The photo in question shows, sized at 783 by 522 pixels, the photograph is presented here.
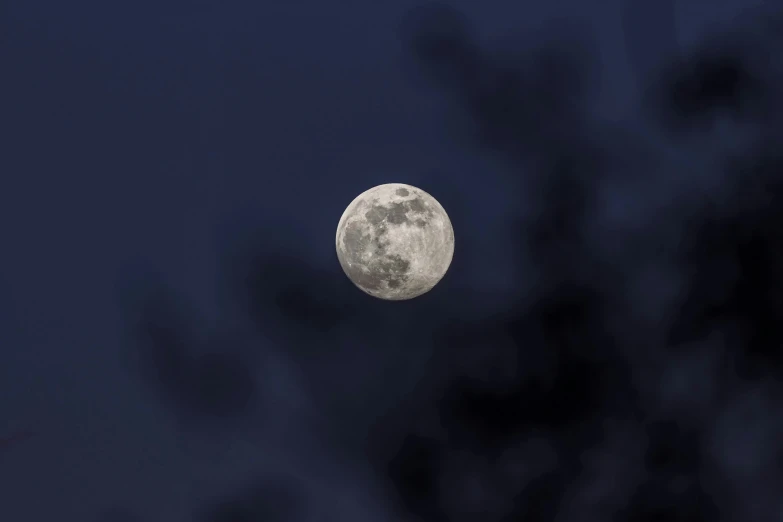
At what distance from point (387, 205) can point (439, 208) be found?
2406 millimetres

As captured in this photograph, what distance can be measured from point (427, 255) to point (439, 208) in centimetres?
221

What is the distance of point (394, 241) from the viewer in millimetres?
19984

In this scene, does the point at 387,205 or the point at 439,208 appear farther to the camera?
the point at 439,208

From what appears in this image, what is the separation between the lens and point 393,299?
2197 centimetres

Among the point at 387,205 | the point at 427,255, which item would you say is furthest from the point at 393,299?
the point at 387,205

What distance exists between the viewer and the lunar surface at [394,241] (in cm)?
2011

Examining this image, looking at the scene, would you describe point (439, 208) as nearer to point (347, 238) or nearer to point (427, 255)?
point (427, 255)

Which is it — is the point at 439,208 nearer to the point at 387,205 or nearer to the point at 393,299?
the point at 387,205

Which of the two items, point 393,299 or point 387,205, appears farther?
point 393,299

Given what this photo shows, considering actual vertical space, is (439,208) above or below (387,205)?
above

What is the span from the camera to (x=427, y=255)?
20.7 metres

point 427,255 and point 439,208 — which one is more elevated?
point 439,208

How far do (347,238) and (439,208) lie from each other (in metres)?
3.79

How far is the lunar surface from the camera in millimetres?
20109
